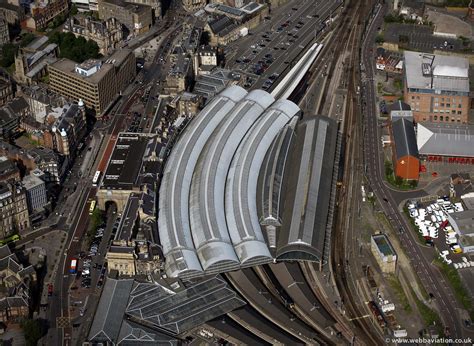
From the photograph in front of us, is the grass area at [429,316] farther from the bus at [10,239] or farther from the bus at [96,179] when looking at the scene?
the bus at [10,239]

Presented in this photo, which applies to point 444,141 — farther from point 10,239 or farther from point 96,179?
point 10,239

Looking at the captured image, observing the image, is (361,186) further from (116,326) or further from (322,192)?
(116,326)

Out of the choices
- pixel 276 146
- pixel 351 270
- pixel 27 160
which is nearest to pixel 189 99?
pixel 276 146

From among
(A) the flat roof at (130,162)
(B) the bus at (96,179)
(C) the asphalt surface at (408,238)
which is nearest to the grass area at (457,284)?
(C) the asphalt surface at (408,238)

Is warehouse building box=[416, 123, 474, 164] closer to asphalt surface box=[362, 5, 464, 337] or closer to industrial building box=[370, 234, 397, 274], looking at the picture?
asphalt surface box=[362, 5, 464, 337]

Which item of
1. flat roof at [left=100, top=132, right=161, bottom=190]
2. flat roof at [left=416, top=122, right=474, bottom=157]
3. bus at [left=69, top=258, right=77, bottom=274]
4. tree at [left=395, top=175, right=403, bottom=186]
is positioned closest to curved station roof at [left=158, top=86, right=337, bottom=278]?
flat roof at [left=100, top=132, right=161, bottom=190]
